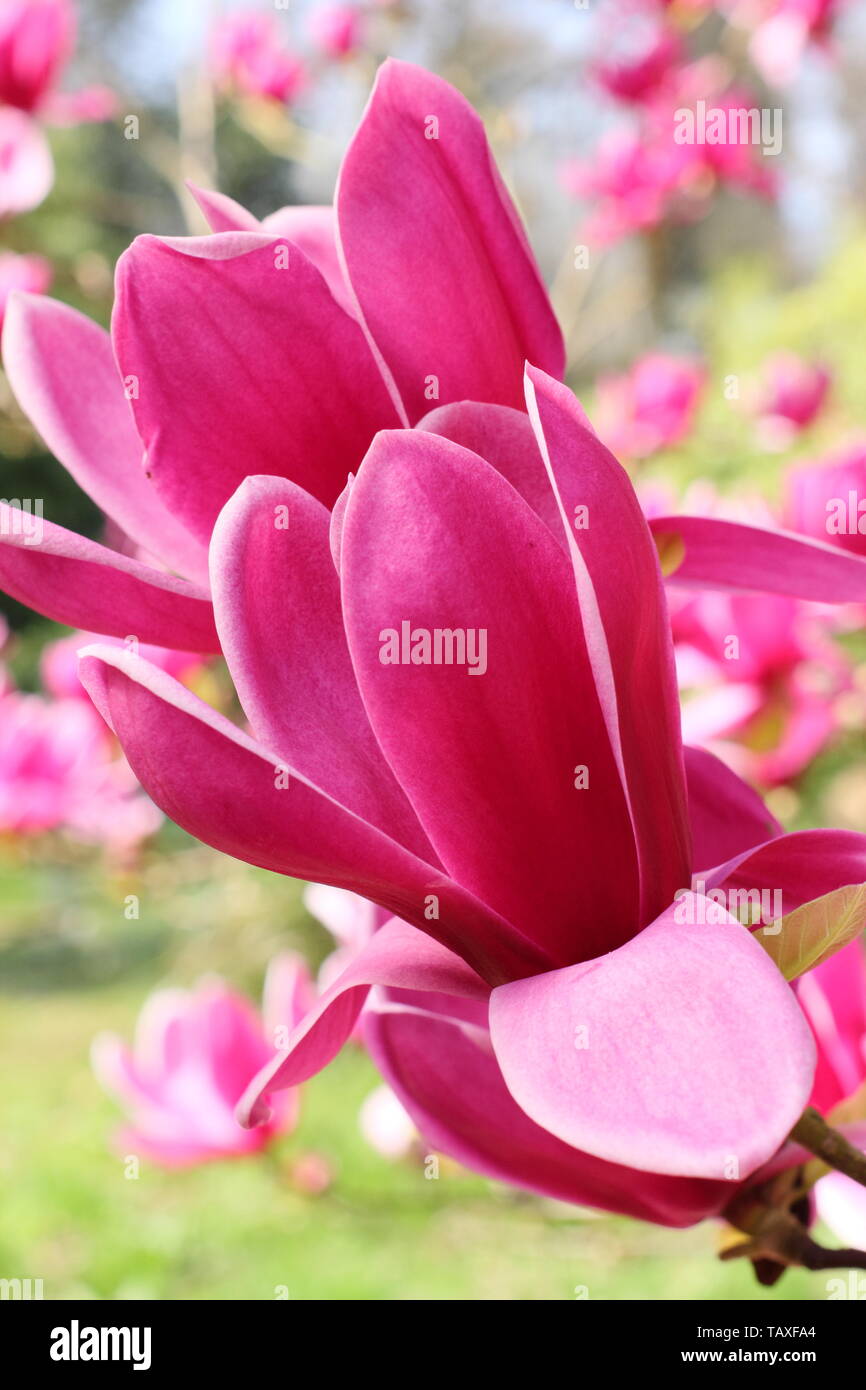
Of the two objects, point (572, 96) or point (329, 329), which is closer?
point (329, 329)

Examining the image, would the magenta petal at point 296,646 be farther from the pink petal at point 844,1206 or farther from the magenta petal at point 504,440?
the pink petal at point 844,1206

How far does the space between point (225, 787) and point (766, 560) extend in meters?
0.15

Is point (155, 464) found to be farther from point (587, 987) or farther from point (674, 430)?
point (674, 430)

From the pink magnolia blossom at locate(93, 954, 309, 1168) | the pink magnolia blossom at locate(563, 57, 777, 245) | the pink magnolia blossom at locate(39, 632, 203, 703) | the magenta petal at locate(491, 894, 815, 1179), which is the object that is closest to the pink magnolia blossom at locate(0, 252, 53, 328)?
the pink magnolia blossom at locate(39, 632, 203, 703)

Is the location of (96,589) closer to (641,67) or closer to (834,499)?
(834,499)

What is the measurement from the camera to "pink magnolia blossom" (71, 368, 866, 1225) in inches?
7.6

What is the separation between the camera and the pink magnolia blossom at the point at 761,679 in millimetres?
890

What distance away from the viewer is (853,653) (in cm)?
185

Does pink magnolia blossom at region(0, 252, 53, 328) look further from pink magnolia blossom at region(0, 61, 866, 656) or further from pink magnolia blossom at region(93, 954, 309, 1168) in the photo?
pink magnolia blossom at region(0, 61, 866, 656)

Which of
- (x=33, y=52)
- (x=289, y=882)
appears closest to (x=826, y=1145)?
(x=33, y=52)

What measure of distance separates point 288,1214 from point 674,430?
1.71 metres

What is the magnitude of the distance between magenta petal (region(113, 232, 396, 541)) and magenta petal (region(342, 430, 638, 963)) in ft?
0.16

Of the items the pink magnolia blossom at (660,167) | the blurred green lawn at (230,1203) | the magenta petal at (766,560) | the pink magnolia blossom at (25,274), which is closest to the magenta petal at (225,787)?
the magenta petal at (766,560)
